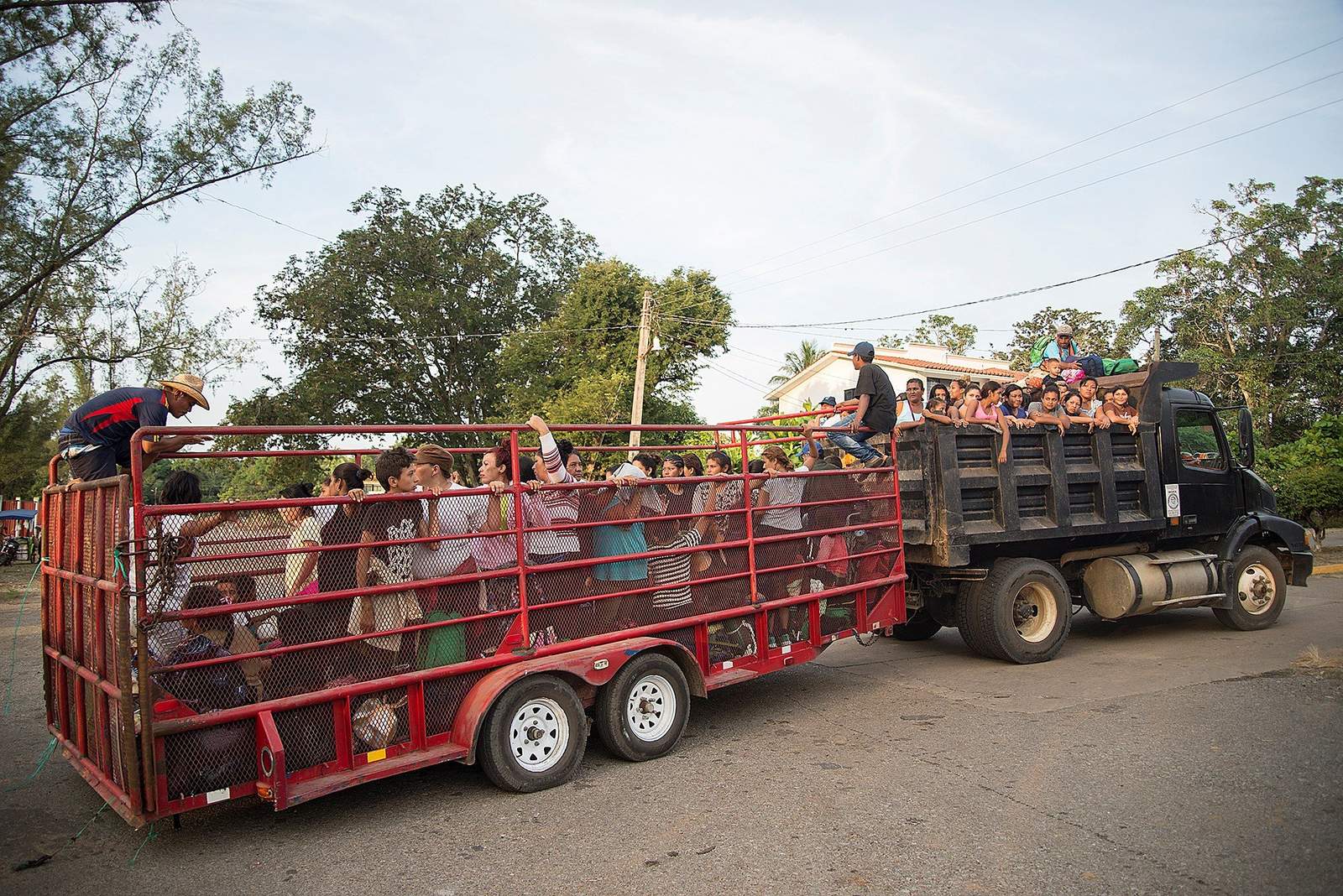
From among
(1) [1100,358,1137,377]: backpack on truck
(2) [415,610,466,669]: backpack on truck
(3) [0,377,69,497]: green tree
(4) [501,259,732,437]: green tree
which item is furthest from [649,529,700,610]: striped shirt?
(3) [0,377,69,497]: green tree

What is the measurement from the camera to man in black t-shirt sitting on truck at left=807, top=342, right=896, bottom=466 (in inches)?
301

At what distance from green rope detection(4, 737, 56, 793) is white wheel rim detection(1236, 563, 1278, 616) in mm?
10640

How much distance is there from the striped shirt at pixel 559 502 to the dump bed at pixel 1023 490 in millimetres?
3539

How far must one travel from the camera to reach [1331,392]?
25359 mm

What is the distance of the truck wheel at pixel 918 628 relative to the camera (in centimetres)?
923

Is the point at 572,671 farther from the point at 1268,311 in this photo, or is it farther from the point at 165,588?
the point at 1268,311

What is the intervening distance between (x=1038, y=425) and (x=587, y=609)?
4.78 m

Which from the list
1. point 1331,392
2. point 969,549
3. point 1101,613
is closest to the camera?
point 969,549

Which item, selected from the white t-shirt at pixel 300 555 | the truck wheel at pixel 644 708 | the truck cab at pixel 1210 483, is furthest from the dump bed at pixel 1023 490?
the white t-shirt at pixel 300 555

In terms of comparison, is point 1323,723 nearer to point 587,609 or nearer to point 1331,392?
point 587,609

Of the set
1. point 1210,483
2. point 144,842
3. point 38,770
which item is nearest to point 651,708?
point 144,842

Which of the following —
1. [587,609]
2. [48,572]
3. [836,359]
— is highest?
[836,359]

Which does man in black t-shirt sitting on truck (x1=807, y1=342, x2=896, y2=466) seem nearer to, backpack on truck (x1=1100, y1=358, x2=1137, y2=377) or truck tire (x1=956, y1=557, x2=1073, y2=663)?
truck tire (x1=956, y1=557, x2=1073, y2=663)

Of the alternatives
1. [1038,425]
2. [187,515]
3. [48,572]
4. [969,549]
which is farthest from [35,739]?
[1038,425]
